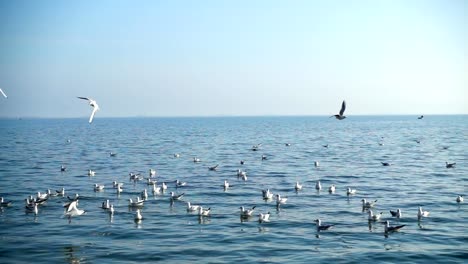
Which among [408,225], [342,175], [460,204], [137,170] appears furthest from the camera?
[137,170]

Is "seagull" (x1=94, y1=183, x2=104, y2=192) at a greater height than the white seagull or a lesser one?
greater

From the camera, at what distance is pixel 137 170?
52406 mm

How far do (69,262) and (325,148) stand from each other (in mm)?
65150

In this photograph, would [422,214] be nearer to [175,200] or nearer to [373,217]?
[373,217]

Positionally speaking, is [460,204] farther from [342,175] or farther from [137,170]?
[137,170]

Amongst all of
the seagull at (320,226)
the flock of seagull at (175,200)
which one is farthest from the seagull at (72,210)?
the seagull at (320,226)

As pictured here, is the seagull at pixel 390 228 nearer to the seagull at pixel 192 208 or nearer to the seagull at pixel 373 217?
the seagull at pixel 373 217

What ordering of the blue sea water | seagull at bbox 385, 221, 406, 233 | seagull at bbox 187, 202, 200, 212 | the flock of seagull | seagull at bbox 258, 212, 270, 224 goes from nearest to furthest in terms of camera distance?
the blue sea water < seagull at bbox 385, 221, 406, 233 < the flock of seagull < seagull at bbox 258, 212, 270, 224 < seagull at bbox 187, 202, 200, 212

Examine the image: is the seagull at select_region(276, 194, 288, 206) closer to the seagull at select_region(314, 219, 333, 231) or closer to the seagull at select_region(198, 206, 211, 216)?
the seagull at select_region(198, 206, 211, 216)

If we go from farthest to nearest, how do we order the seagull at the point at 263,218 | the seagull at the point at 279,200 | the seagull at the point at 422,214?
the seagull at the point at 279,200
the seagull at the point at 422,214
the seagull at the point at 263,218

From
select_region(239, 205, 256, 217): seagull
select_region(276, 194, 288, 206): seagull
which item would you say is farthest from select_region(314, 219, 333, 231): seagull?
select_region(276, 194, 288, 206): seagull

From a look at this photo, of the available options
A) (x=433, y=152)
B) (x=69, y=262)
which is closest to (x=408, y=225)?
(x=69, y=262)

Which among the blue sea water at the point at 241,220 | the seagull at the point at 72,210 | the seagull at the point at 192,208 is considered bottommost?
the blue sea water at the point at 241,220

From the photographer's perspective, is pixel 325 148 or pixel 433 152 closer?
pixel 433 152
